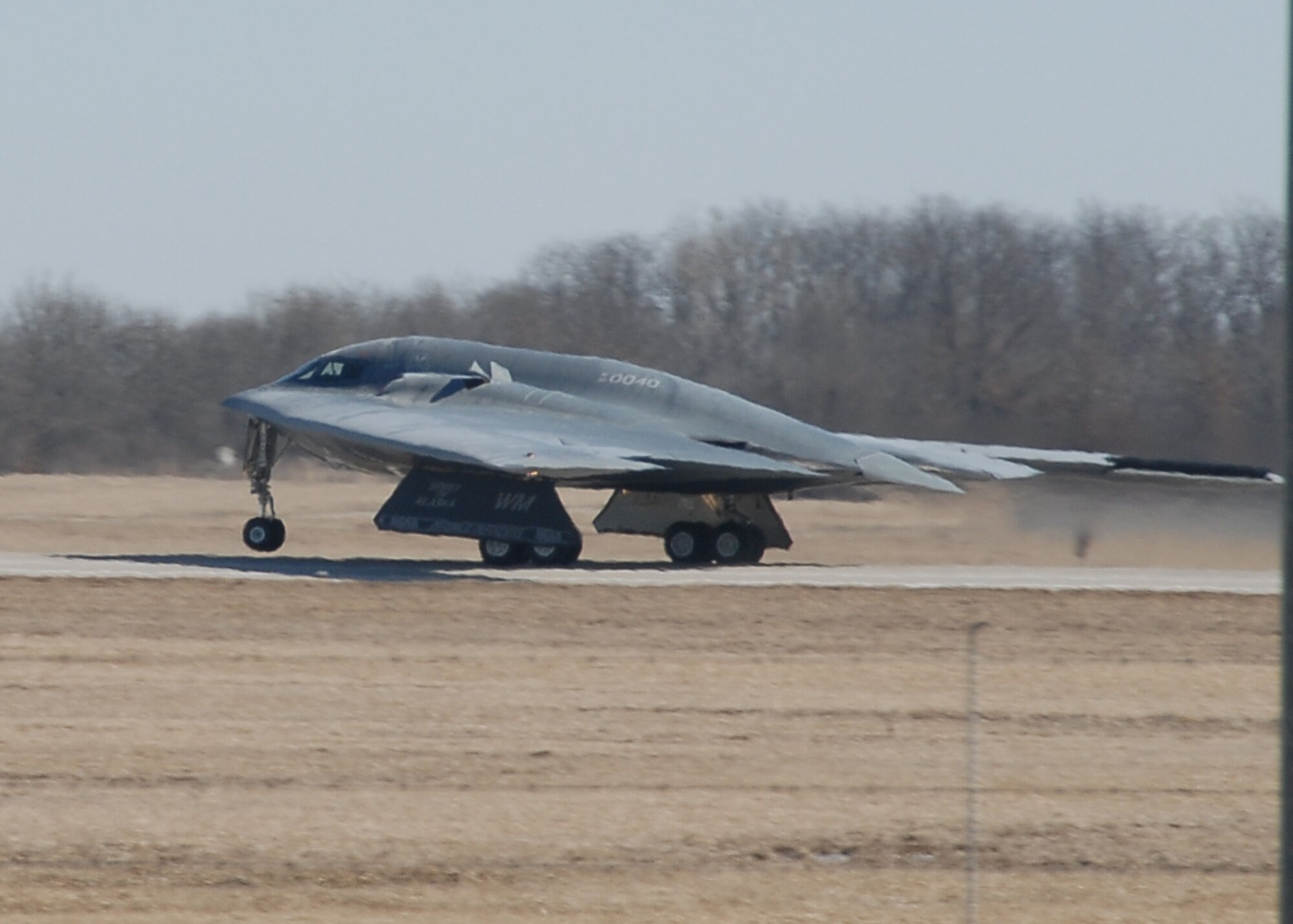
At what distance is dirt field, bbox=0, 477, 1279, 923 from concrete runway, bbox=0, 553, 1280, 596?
0.65m

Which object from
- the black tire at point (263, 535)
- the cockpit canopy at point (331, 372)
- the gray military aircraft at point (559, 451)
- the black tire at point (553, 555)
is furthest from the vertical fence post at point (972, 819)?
the cockpit canopy at point (331, 372)

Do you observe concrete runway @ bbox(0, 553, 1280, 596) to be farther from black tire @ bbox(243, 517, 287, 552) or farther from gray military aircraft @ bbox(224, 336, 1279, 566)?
gray military aircraft @ bbox(224, 336, 1279, 566)

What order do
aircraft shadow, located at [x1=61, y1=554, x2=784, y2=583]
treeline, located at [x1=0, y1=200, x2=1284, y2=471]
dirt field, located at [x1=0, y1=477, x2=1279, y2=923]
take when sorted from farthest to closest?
treeline, located at [x1=0, y1=200, x2=1284, y2=471] → aircraft shadow, located at [x1=61, y1=554, x2=784, y2=583] → dirt field, located at [x1=0, y1=477, x2=1279, y2=923]

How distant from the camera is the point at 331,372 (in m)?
31.1

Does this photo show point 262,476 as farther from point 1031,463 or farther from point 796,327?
point 796,327

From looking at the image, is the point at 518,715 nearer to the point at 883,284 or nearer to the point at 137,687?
the point at 137,687

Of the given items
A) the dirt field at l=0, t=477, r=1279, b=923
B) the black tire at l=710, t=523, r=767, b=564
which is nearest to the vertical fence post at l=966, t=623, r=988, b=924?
the dirt field at l=0, t=477, r=1279, b=923

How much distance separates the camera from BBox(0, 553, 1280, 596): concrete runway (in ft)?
83.7

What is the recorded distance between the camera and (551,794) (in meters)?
13.9

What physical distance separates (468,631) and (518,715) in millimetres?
5189

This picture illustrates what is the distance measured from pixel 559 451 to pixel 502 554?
3.31 m

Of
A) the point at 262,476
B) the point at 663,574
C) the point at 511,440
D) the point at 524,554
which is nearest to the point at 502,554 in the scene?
the point at 524,554

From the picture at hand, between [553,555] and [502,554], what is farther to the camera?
[502,554]

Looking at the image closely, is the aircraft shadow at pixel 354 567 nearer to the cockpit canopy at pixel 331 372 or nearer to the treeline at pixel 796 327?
the cockpit canopy at pixel 331 372
